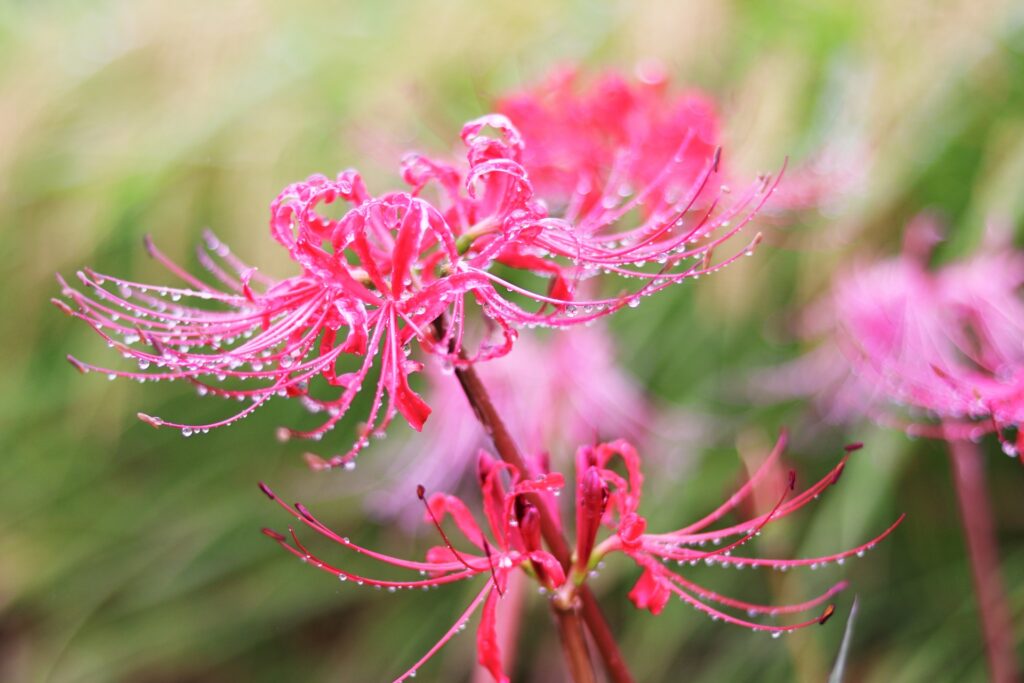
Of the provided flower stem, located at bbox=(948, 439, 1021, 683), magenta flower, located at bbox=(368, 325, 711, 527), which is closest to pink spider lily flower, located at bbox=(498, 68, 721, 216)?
magenta flower, located at bbox=(368, 325, 711, 527)

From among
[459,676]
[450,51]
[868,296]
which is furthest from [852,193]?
[459,676]

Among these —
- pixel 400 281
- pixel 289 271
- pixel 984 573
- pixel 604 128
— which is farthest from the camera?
pixel 289 271

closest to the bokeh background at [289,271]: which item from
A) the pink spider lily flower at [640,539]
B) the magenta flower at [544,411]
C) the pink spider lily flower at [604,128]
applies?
the magenta flower at [544,411]

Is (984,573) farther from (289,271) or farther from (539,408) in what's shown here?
(289,271)

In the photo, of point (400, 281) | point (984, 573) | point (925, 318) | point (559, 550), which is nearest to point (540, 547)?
point (559, 550)

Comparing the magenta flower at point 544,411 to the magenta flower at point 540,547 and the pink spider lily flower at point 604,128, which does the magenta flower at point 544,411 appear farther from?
the magenta flower at point 540,547

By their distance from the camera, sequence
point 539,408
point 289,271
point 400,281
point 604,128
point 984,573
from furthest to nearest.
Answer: point 289,271 < point 539,408 < point 604,128 < point 984,573 < point 400,281

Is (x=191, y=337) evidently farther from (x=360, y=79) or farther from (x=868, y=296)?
(x=360, y=79)
